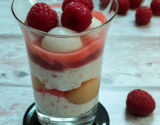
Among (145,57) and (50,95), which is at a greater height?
(50,95)

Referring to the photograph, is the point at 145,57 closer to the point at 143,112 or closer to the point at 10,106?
the point at 143,112

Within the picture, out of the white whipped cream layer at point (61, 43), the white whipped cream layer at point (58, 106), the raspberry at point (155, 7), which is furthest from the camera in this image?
the raspberry at point (155, 7)

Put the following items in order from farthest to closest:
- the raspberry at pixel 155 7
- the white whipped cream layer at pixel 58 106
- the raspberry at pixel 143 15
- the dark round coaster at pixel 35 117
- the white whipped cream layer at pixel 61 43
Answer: the raspberry at pixel 155 7 < the raspberry at pixel 143 15 < the dark round coaster at pixel 35 117 < the white whipped cream layer at pixel 58 106 < the white whipped cream layer at pixel 61 43

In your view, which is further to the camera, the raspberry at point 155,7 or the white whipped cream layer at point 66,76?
the raspberry at point 155,7

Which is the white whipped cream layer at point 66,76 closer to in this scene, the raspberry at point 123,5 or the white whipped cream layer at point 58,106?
the white whipped cream layer at point 58,106

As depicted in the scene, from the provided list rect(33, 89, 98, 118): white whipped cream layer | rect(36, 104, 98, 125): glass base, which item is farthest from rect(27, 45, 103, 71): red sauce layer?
rect(36, 104, 98, 125): glass base

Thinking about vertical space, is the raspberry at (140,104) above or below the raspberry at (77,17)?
below

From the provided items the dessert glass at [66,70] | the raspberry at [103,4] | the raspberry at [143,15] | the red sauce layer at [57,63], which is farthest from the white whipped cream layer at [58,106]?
the raspberry at [143,15]

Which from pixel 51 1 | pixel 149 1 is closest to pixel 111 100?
pixel 51 1

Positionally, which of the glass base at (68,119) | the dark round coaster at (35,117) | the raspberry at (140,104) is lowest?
the dark round coaster at (35,117)
